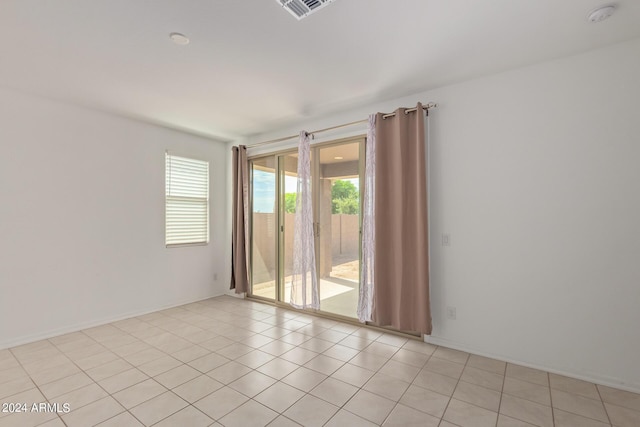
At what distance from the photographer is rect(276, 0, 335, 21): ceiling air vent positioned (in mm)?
1843

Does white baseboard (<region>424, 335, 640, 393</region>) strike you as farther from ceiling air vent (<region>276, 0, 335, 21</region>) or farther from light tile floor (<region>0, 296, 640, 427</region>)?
ceiling air vent (<region>276, 0, 335, 21</region>)

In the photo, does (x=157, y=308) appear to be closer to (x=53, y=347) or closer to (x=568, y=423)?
(x=53, y=347)

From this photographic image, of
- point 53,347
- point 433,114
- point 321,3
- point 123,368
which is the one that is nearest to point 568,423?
point 433,114

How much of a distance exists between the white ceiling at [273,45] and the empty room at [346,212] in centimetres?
2

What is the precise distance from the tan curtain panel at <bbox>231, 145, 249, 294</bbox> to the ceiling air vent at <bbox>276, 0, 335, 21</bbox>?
120 inches

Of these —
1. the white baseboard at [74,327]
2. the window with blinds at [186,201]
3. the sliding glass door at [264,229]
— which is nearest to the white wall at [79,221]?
the white baseboard at [74,327]

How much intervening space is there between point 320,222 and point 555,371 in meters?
2.78

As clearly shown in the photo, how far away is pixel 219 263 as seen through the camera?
17.0 feet

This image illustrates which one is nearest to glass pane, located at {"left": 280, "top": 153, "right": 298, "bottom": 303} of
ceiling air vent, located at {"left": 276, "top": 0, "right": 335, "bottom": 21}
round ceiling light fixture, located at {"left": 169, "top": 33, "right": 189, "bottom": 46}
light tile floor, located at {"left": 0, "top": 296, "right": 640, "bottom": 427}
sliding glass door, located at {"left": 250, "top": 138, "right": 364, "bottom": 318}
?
sliding glass door, located at {"left": 250, "top": 138, "right": 364, "bottom": 318}

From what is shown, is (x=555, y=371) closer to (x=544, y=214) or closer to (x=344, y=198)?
(x=544, y=214)

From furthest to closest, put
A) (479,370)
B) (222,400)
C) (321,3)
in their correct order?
(479,370)
(222,400)
(321,3)

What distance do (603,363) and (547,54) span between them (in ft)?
8.31

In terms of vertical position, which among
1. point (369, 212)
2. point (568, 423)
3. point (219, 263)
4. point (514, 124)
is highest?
point (514, 124)

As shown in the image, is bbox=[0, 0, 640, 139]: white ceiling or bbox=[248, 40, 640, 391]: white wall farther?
bbox=[248, 40, 640, 391]: white wall
